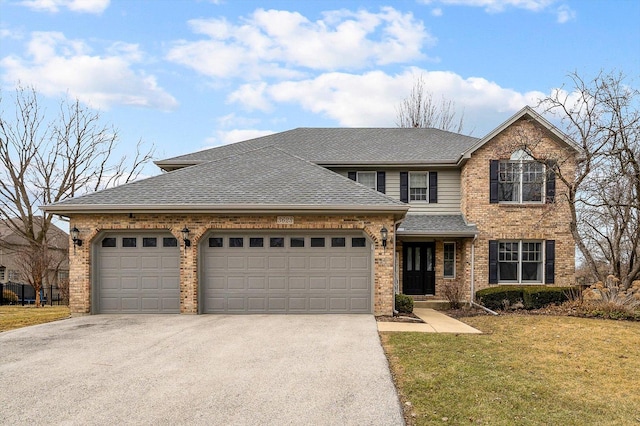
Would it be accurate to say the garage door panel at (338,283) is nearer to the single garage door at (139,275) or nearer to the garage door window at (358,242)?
the garage door window at (358,242)

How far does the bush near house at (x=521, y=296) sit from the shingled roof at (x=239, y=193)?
510cm

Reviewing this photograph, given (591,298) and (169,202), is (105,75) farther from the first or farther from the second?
(591,298)

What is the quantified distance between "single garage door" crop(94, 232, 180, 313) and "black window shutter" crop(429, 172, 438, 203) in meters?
9.61

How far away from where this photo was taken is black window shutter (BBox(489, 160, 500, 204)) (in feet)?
52.4

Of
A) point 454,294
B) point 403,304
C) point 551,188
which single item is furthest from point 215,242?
point 551,188

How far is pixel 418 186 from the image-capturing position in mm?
17297

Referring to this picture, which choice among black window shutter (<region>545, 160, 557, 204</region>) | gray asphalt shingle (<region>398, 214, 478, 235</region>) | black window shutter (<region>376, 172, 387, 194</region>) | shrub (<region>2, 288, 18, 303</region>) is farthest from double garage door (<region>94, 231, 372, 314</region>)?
shrub (<region>2, 288, 18, 303</region>)

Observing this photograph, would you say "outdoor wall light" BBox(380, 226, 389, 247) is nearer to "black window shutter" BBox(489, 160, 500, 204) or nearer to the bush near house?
the bush near house

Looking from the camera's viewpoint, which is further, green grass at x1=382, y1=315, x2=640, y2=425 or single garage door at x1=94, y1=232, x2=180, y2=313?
single garage door at x1=94, y1=232, x2=180, y2=313

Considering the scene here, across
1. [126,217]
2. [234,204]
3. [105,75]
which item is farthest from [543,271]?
[105,75]

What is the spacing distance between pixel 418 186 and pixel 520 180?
11.9ft

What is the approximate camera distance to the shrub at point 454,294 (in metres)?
15.5

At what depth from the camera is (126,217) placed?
40.7 feet

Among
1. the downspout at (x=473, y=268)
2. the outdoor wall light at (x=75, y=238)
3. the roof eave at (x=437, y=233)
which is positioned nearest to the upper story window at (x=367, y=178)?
the roof eave at (x=437, y=233)
